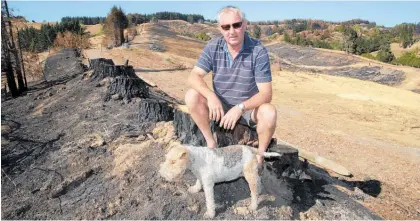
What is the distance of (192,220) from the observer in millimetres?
4707

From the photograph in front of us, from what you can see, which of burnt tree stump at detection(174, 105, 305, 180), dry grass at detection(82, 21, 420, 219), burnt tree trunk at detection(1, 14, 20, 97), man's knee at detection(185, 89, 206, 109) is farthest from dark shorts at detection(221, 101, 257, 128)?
burnt tree trunk at detection(1, 14, 20, 97)

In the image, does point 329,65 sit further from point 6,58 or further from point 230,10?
point 230,10

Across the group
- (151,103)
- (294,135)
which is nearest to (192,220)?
(151,103)

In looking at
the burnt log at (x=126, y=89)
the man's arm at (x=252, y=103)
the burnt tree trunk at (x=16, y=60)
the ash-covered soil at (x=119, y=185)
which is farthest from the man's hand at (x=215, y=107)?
the burnt tree trunk at (x=16, y=60)

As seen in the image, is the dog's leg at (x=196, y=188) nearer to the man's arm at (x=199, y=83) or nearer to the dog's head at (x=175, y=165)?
the dog's head at (x=175, y=165)

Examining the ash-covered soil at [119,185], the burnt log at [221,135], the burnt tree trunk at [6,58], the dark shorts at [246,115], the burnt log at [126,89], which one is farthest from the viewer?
the burnt tree trunk at [6,58]

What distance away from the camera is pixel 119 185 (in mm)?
5594

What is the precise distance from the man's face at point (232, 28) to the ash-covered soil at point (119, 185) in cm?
207

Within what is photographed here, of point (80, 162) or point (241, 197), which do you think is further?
point (80, 162)

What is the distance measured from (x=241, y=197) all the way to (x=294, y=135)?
1006 cm

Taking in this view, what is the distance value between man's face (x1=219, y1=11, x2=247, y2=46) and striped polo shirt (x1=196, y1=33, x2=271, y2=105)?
0.18 meters

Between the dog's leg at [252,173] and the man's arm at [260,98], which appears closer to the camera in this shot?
the dog's leg at [252,173]

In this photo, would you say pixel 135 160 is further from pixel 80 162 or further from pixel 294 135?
pixel 294 135

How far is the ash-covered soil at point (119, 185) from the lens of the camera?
502 centimetres
